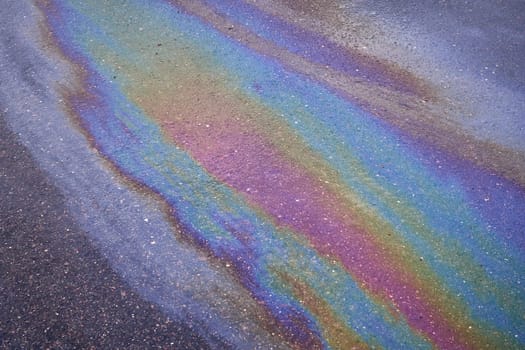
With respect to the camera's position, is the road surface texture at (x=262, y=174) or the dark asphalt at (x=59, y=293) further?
the road surface texture at (x=262, y=174)

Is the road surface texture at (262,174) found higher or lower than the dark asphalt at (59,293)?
higher

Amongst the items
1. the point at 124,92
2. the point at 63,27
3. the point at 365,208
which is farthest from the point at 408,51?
the point at 63,27

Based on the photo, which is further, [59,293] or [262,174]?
[262,174]

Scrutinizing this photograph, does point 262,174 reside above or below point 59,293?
above

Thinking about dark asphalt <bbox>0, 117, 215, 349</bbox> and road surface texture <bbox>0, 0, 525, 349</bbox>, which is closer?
dark asphalt <bbox>0, 117, 215, 349</bbox>
